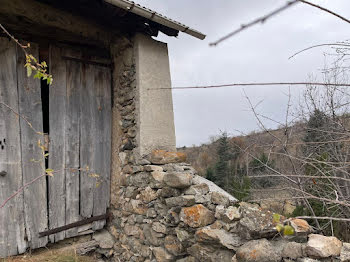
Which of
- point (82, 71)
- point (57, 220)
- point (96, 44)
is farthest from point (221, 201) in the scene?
point (96, 44)

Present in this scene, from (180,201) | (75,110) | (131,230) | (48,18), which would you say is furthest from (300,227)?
(48,18)

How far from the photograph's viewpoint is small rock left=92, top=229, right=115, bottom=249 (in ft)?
9.07

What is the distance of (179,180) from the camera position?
2150 millimetres

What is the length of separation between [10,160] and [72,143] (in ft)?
1.88

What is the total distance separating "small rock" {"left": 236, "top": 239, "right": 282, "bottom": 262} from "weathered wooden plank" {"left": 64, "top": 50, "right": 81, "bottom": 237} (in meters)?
1.80

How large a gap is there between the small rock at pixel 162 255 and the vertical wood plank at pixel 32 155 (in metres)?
1.11

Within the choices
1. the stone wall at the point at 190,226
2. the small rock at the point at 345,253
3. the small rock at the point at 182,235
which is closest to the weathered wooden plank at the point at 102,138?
the stone wall at the point at 190,226

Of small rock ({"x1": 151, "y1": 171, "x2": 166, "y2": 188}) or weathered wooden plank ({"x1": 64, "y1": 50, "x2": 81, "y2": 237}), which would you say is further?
weathered wooden plank ({"x1": 64, "y1": 50, "x2": 81, "y2": 237})

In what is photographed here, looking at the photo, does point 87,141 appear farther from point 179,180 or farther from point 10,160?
point 179,180

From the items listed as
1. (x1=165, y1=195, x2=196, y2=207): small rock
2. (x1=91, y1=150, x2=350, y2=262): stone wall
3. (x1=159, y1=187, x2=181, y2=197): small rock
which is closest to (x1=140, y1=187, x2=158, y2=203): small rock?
(x1=91, y1=150, x2=350, y2=262): stone wall

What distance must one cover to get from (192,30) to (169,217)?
1935 millimetres

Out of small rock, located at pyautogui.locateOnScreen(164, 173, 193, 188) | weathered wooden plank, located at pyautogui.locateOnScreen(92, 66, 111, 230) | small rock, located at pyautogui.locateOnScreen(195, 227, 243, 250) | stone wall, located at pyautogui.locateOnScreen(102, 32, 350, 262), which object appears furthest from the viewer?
weathered wooden plank, located at pyautogui.locateOnScreen(92, 66, 111, 230)

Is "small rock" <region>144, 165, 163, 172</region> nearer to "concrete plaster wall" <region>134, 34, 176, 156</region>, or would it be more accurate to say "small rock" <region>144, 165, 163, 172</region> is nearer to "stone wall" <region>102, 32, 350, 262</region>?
"stone wall" <region>102, 32, 350, 262</region>

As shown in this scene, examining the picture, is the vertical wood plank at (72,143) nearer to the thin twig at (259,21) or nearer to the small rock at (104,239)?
the small rock at (104,239)
